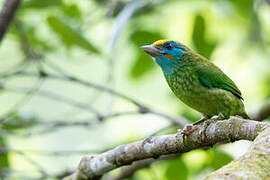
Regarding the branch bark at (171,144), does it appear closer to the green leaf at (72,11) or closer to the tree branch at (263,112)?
the green leaf at (72,11)

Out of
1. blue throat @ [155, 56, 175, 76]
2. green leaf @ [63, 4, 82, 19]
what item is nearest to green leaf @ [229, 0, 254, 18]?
blue throat @ [155, 56, 175, 76]

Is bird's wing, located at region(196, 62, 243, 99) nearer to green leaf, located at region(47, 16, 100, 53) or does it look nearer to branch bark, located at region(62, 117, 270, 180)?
green leaf, located at region(47, 16, 100, 53)

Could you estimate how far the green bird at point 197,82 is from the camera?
3.27 meters

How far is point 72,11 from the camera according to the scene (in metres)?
3.93

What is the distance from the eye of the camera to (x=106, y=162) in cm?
272

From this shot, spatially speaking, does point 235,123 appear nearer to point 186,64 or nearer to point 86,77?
point 186,64

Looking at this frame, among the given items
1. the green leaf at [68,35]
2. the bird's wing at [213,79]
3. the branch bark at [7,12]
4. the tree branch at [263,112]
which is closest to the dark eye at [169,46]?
the bird's wing at [213,79]

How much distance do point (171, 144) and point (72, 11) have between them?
76.4 inches

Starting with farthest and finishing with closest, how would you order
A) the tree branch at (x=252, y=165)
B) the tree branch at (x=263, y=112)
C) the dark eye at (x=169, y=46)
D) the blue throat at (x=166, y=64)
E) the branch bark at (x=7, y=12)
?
the tree branch at (x=263, y=112) → the dark eye at (x=169, y=46) → the blue throat at (x=166, y=64) → the branch bark at (x=7, y=12) → the tree branch at (x=252, y=165)

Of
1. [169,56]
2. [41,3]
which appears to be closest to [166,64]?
[169,56]

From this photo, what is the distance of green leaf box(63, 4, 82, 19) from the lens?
3.91m

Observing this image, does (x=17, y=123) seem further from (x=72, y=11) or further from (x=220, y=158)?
(x=220, y=158)

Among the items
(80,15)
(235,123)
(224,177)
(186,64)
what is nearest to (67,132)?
(80,15)

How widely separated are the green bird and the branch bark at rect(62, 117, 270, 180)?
33.6 inches
